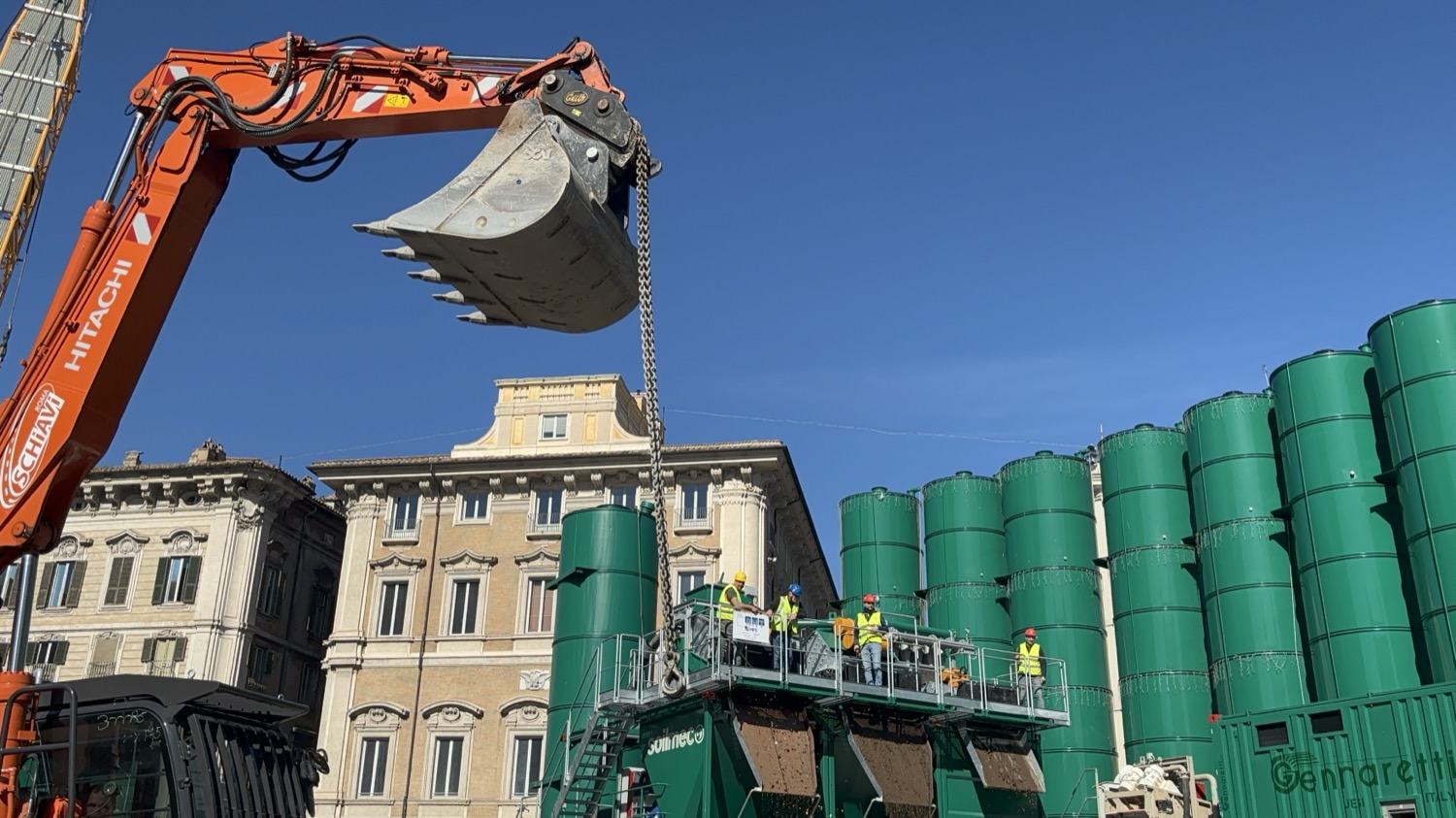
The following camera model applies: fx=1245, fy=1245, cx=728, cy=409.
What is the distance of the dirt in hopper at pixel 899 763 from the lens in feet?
63.1

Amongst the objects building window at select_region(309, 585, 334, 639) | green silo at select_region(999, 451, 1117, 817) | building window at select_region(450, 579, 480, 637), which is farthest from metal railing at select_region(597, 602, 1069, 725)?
building window at select_region(309, 585, 334, 639)

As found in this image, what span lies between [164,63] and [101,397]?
12.2ft

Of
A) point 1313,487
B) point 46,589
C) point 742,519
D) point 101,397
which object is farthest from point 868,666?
point 46,589

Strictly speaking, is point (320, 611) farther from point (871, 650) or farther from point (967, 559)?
point (871, 650)

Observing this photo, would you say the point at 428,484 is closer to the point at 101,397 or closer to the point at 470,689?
the point at 470,689

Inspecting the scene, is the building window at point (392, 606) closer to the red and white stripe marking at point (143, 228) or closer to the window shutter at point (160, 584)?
the window shutter at point (160, 584)

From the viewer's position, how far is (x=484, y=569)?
39.1 metres

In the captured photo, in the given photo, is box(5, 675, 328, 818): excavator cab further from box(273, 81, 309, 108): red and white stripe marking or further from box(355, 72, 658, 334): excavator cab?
box(273, 81, 309, 108): red and white stripe marking

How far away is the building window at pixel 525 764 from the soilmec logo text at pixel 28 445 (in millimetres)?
26498

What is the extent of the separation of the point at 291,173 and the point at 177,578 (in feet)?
104

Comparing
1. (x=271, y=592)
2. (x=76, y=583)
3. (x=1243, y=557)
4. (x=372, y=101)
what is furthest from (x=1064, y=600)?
(x=76, y=583)

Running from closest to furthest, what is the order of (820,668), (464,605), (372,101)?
1. (372,101)
2. (820,668)
3. (464,605)

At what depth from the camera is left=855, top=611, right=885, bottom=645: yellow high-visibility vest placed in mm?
19719

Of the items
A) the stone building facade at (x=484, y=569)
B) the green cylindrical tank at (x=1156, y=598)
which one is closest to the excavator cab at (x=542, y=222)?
the green cylindrical tank at (x=1156, y=598)
